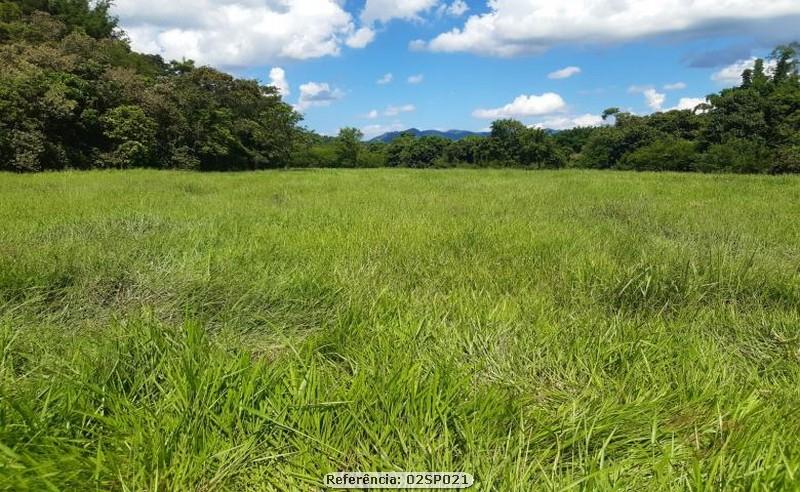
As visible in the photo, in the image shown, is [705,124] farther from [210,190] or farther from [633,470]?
[633,470]

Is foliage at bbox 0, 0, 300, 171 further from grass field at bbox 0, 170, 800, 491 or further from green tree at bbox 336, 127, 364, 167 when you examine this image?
green tree at bbox 336, 127, 364, 167

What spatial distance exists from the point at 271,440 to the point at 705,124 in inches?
2038

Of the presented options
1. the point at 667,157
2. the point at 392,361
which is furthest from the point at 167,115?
the point at 667,157

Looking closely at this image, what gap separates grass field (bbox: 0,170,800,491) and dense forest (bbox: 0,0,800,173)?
15018mm

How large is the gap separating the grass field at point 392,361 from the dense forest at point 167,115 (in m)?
15.0

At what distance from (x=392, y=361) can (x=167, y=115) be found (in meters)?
24.1

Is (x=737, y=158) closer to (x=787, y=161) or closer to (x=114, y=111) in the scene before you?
(x=787, y=161)

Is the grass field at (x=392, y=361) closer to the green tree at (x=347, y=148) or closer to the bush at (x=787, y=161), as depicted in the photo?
the bush at (x=787, y=161)

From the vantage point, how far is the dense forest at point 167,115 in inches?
629

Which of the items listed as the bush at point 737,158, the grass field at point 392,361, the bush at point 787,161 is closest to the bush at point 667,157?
the bush at point 737,158

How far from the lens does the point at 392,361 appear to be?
1.94 m

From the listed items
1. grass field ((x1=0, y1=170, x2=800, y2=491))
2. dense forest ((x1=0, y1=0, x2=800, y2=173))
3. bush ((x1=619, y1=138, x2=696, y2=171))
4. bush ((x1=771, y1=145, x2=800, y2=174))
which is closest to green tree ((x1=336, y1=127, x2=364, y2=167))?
dense forest ((x1=0, y1=0, x2=800, y2=173))

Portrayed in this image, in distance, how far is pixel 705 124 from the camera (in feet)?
138

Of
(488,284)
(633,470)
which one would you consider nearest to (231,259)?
(488,284)
